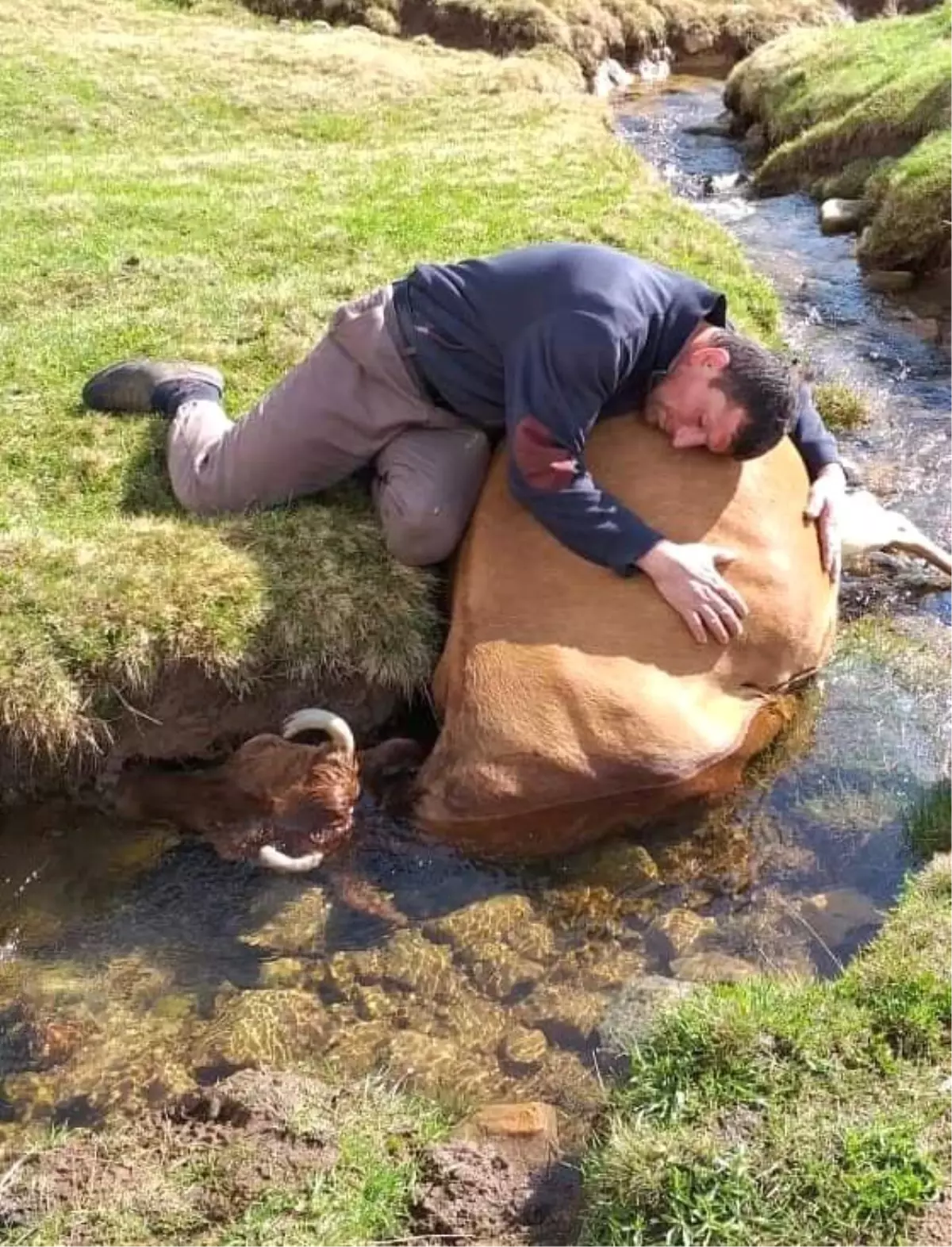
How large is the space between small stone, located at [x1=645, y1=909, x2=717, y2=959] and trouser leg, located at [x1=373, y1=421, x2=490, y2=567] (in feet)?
8.04

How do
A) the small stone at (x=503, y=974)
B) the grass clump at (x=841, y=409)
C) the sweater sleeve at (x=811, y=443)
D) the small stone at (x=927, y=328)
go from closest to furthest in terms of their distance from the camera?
the small stone at (x=503, y=974), the sweater sleeve at (x=811, y=443), the grass clump at (x=841, y=409), the small stone at (x=927, y=328)

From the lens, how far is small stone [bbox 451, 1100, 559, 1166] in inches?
175

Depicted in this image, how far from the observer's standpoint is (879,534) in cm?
772

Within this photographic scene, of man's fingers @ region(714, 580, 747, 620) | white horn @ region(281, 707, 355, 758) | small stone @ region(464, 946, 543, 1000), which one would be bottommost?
small stone @ region(464, 946, 543, 1000)

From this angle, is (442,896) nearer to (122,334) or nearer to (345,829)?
(345,829)

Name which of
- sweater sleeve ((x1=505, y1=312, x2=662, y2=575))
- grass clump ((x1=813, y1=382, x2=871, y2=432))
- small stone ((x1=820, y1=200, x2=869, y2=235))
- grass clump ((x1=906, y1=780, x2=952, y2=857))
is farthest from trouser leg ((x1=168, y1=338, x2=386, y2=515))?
small stone ((x1=820, y1=200, x2=869, y2=235))

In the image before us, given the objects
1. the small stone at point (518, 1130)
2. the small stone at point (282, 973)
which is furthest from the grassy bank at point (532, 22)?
the small stone at point (518, 1130)

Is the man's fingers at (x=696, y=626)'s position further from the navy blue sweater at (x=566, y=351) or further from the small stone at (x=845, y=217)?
the small stone at (x=845, y=217)

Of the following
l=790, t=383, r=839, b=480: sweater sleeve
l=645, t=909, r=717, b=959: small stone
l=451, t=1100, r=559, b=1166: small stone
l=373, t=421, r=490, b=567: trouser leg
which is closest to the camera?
l=451, t=1100, r=559, b=1166: small stone

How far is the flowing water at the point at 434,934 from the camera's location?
5.00 metres

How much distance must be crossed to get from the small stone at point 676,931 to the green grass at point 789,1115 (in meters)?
0.68

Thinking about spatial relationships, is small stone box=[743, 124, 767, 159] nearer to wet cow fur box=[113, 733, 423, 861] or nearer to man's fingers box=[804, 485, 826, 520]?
man's fingers box=[804, 485, 826, 520]

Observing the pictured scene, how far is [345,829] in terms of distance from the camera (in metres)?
6.15

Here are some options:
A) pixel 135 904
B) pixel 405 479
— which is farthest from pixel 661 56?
pixel 135 904
